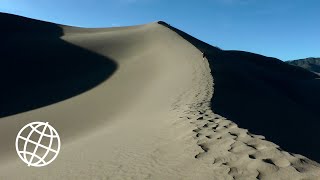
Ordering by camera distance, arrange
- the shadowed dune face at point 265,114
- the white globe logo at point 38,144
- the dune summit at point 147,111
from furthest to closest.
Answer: the shadowed dune face at point 265,114 → the white globe logo at point 38,144 → the dune summit at point 147,111

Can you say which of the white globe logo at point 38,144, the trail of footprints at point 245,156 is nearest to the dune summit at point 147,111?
the trail of footprints at point 245,156

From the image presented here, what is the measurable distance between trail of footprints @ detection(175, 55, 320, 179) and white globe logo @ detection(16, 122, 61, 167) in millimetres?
4051

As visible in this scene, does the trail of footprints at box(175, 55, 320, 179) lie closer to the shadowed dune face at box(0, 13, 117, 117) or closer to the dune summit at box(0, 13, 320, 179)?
the dune summit at box(0, 13, 320, 179)

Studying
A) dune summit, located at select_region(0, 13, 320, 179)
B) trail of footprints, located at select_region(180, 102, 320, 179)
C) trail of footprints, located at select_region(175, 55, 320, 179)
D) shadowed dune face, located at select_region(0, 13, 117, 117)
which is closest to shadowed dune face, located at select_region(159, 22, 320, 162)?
dune summit, located at select_region(0, 13, 320, 179)

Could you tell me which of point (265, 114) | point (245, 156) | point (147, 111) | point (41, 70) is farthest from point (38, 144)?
point (41, 70)

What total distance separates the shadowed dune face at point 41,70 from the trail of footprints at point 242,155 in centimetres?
1370

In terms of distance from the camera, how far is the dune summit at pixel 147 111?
25.7 feet

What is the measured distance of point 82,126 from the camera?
16.8 metres

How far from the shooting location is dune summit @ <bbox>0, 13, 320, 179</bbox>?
783 centimetres

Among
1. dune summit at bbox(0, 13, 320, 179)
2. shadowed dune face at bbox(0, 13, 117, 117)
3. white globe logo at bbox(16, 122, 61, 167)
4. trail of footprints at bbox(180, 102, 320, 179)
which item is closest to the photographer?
trail of footprints at bbox(180, 102, 320, 179)

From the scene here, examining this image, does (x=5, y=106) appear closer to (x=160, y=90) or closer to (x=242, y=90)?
(x=160, y=90)

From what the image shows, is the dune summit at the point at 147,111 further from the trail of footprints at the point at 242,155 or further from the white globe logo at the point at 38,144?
the white globe logo at the point at 38,144

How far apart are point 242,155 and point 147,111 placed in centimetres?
819

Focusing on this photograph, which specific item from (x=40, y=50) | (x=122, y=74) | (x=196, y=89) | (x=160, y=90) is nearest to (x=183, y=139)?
(x=196, y=89)
